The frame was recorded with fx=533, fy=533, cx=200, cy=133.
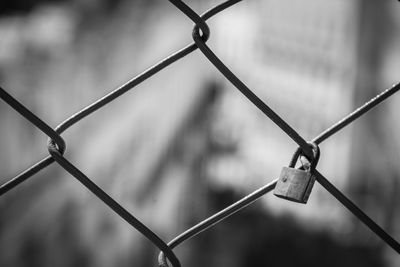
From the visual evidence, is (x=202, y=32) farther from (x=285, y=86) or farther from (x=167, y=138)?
(x=285, y=86)

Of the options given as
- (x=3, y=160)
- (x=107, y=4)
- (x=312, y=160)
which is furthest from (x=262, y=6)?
(x=312, y=160)

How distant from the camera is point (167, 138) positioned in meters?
3.84

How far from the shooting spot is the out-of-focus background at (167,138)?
12.1 ft

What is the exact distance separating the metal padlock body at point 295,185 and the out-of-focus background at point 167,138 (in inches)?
126

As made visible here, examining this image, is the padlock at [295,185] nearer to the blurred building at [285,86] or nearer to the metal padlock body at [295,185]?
the metal padlock body at [295,185]

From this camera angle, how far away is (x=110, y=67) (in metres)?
3.97

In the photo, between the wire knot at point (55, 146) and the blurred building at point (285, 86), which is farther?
the blurred building at point (285, 86)

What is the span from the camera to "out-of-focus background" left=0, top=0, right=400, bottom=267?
3.69 m

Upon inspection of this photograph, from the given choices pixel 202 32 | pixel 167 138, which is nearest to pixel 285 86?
pixel 167 138

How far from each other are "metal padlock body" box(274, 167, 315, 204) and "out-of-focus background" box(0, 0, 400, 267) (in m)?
3.20

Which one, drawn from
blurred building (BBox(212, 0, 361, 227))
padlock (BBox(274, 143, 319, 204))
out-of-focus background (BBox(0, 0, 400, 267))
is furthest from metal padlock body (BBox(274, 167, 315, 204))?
blurred building (BBox(212, 0, 361, 227))

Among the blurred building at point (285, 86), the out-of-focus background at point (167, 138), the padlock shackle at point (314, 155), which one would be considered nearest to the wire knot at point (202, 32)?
the padlock shackle at point (314, 155)

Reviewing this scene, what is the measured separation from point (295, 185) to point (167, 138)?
11.3ft

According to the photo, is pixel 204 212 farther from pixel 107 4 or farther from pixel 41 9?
pixel 41 9
